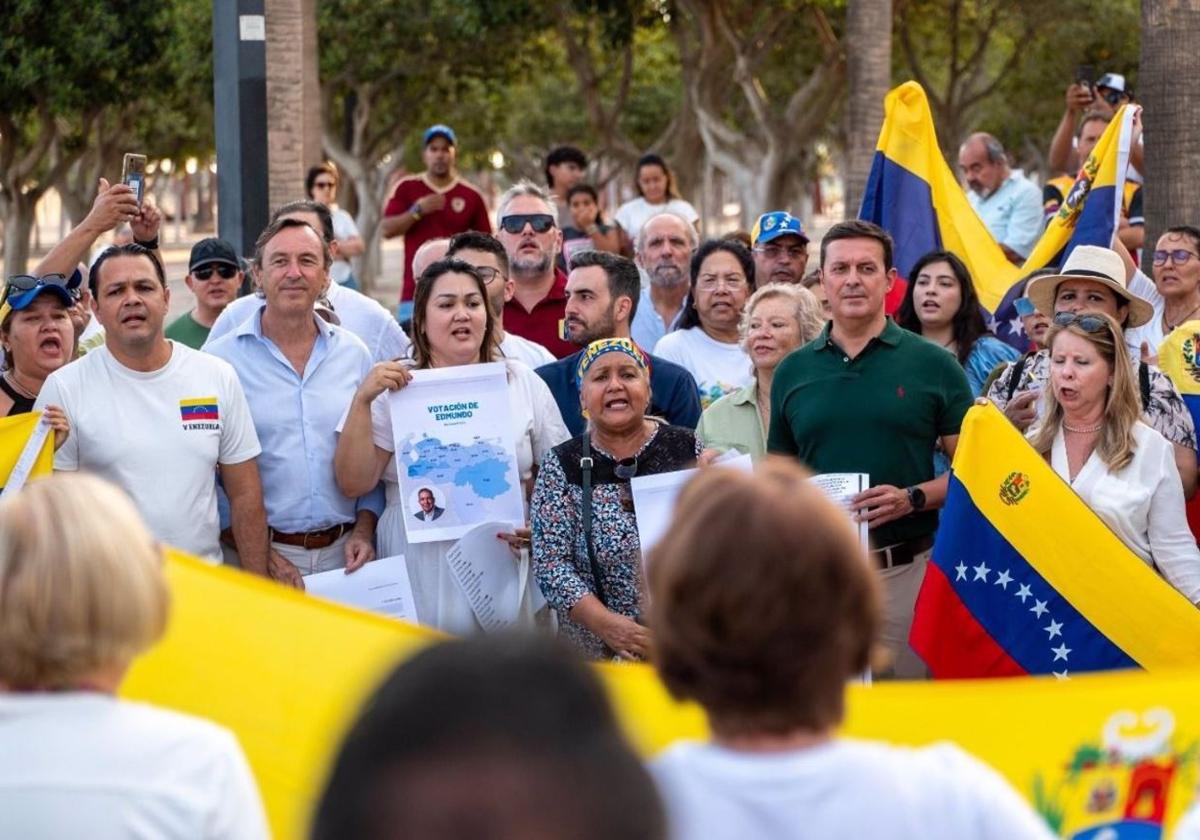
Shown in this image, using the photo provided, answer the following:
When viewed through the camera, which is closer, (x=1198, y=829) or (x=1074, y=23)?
(x=1198, y=829)

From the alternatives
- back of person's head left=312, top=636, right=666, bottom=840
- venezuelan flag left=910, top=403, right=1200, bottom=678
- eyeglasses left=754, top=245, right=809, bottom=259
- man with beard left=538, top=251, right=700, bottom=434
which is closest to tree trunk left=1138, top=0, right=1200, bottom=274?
eyeglasses left=754, top=245, right=809, bottom=259

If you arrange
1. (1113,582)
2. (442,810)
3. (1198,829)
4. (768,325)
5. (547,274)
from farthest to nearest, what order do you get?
(547,274) < (768,325) < (1113,582) < (1198,829) < (442,810)

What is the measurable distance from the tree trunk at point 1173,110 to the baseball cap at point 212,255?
17.7 ft

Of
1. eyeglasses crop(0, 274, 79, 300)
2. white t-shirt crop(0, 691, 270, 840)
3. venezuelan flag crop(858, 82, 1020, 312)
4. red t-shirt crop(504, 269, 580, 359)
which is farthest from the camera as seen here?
venezuelan flag crop(858, 82, 1020, 312)

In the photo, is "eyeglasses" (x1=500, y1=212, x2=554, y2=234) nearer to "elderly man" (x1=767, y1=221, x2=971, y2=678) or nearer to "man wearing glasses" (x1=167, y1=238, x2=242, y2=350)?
"man wearing glasses" (x1=167, y1=238, x2=242, y2=350)

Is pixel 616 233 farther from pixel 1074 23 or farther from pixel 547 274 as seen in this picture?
pixel 1074 23

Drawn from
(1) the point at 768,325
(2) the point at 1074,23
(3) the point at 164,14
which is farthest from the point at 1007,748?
(2) the point at 1074,23

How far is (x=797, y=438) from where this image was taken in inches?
260

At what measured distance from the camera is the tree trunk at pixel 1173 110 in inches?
424

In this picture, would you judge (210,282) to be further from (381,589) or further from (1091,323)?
(1091,323)

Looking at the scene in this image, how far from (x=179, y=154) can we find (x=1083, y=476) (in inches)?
A: 1592

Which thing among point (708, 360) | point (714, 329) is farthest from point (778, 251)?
point (708, 360)

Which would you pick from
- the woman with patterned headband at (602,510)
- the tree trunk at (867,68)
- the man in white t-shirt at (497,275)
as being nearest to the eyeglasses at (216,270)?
the man in white t-shirt at (497,275)

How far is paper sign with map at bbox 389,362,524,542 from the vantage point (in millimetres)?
6617
